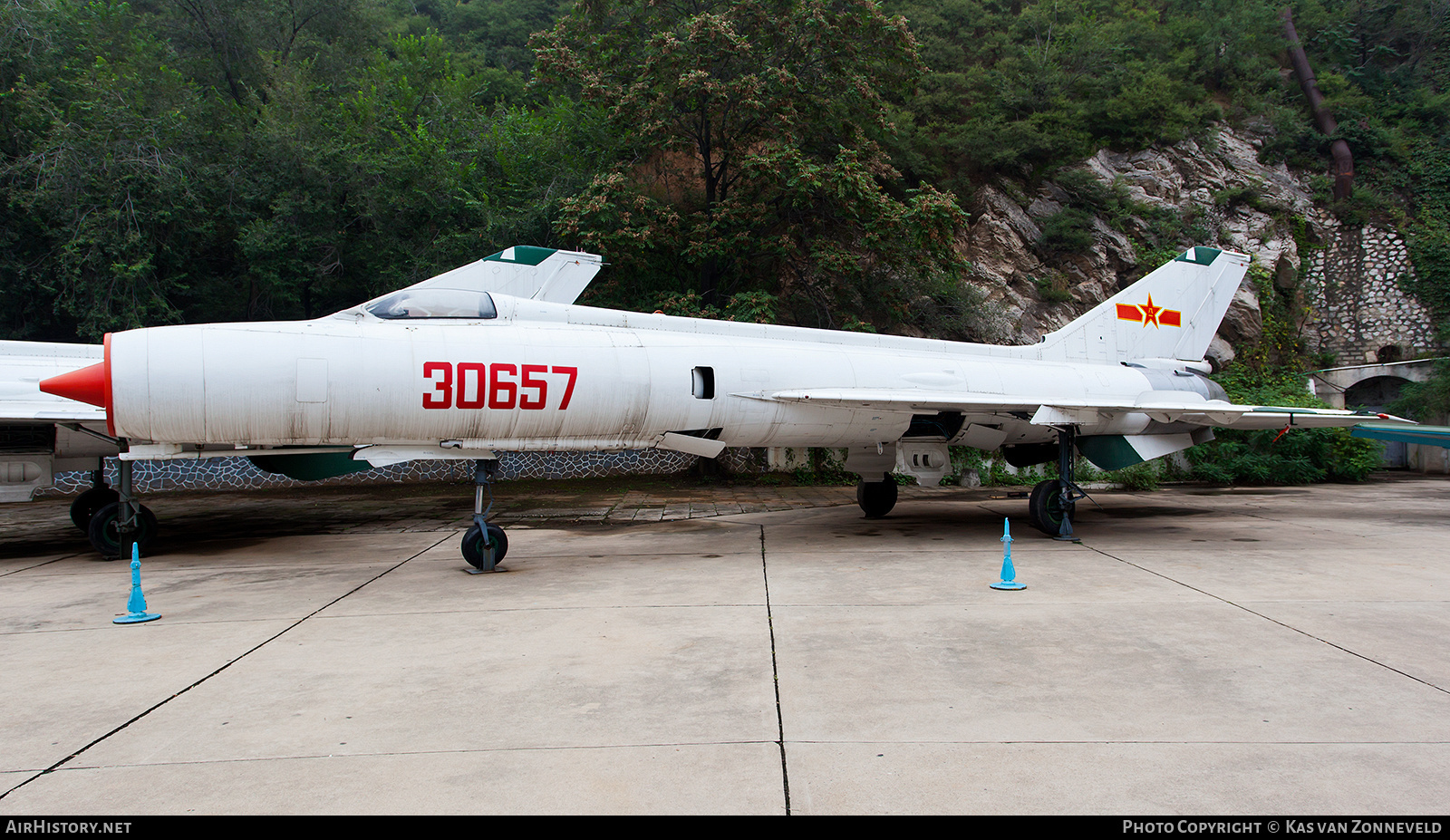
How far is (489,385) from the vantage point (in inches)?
285

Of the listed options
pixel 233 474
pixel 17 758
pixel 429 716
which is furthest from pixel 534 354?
pixel 233 474

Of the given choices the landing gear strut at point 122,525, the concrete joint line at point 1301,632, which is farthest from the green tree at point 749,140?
the concrete joint line at point 1301,632

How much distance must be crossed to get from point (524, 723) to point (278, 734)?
1.09 meters

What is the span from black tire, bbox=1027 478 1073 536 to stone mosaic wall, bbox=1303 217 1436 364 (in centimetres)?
1957

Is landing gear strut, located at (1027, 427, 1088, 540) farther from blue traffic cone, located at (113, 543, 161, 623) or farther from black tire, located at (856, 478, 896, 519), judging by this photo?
blue traffic cone, located at (113, 543, 161, 623)

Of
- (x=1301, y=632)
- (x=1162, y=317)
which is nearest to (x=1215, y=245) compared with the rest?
(x=1162, y=317)

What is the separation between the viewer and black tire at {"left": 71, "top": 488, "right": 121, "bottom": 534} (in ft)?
33.2

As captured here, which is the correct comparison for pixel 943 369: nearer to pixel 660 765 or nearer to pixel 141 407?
pixel 660 765

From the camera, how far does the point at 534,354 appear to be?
7480 mm

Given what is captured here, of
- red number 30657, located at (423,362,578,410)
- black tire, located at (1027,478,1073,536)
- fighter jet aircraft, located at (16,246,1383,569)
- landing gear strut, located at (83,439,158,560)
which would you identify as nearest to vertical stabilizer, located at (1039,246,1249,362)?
fighter jet aircraft, located at (16,246,1383,569)

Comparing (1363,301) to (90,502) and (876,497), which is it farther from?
(90,502)

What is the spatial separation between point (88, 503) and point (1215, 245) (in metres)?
26.9

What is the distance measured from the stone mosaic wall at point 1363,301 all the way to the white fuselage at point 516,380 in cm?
1873

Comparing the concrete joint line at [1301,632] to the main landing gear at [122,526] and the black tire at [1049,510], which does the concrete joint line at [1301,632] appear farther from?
the main landing gear at [122,526]
